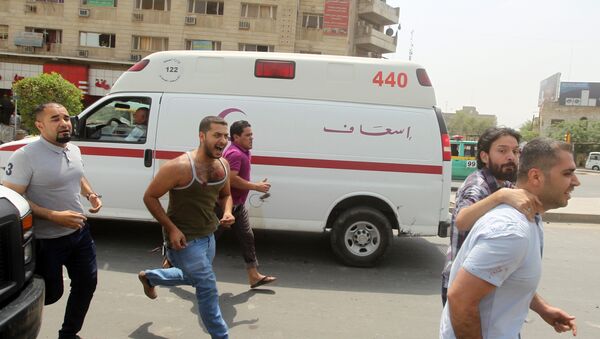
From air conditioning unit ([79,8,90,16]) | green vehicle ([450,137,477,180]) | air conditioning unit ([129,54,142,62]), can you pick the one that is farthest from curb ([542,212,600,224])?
air conditioning unit ([79,8,90,16])

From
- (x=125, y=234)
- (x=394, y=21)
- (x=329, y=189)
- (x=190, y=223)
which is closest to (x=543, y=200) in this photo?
(x=190, y=223)

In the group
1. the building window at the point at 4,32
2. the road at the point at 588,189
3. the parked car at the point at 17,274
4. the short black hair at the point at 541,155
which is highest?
the building window at the point at 4,32

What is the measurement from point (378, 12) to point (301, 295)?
1582 inches

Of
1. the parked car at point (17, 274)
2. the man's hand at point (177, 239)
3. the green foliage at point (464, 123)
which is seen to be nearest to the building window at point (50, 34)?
the parked car at point (17, 274)

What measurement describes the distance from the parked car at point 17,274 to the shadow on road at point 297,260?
177cm

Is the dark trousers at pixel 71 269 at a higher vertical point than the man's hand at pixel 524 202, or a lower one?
lower

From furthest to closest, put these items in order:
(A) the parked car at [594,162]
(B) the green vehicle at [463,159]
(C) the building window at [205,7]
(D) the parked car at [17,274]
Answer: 1. (A) the parked car at [594,162]
2. (C) the building window at [205,7]
3. (B) the green vehicle at [463,159]
4. (D) the parked car at [17,274]

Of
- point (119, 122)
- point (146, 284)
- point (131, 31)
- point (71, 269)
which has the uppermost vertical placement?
point (131, 31)

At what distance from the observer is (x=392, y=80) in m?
5.93

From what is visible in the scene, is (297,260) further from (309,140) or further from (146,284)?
(146,284)

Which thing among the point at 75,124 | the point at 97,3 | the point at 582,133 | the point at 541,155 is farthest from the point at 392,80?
the point at 582,133

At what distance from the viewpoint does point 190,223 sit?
3375 mm

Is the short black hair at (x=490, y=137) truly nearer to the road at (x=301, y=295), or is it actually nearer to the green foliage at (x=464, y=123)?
the road at (x=301, y=295)

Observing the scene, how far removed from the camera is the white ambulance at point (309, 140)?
19.2ft
